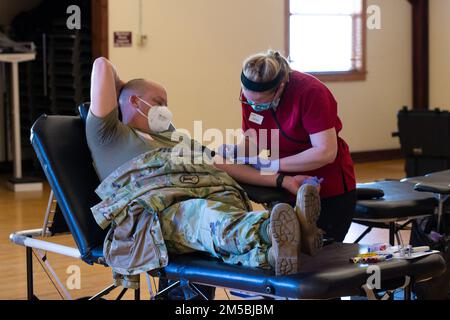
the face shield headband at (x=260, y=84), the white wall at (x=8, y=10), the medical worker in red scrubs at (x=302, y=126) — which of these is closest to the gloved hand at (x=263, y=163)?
the medical worker in red scrubs at (x=302, y=126)

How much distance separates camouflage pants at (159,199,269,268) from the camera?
2.49 meters

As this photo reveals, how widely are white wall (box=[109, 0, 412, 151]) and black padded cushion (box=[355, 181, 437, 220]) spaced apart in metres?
3.84

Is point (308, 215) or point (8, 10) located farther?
point (8, 10)

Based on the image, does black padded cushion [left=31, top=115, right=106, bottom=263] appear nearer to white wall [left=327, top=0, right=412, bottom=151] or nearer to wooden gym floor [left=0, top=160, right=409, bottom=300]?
wooden gym floor [left=0, top=160, right=409, bottom=300]

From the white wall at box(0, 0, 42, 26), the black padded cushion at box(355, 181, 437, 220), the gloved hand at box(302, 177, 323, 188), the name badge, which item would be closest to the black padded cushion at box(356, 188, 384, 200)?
the black padded cushion at box(355, 181, 437, 220)

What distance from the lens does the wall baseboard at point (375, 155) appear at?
856 cm

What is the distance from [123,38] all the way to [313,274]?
4905 mm

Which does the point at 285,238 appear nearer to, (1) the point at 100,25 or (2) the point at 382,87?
(1) the point at 100,25

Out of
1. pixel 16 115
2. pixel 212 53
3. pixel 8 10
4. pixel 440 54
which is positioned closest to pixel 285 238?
pixel 16 115

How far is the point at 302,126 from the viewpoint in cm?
291

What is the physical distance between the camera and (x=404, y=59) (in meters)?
9.03

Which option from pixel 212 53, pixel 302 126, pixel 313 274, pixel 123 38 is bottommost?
pixel 313 274

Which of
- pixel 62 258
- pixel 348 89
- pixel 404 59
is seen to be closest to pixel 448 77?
pixel 404 59
